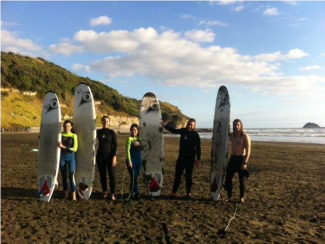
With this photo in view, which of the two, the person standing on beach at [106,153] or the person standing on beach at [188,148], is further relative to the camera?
the person standing on beach at [188,148]

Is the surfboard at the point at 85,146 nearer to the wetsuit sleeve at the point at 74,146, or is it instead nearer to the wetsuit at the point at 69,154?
the wetsuit at the point at 69,154

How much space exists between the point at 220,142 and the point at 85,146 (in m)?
3.25

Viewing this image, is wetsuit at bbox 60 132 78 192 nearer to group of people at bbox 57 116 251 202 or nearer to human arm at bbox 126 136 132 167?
group of people at bbox 57 116 251 202

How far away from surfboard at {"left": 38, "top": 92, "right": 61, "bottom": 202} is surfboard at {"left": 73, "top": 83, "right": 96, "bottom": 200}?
465 mm

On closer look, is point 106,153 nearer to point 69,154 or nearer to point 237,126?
point 69,154

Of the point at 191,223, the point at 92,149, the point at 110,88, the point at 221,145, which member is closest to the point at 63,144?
the point at 92,149

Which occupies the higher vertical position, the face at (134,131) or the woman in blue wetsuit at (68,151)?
the face at (134,131)

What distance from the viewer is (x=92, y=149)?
5.85 metres

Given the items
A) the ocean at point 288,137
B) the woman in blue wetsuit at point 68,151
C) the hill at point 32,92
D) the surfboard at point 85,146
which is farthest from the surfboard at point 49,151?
the hill at point 32,92

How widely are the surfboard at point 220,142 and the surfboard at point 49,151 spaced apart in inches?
144

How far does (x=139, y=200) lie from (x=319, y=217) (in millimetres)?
3574

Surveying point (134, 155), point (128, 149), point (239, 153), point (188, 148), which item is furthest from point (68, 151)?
point (239, 153)

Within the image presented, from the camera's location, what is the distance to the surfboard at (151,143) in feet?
20.0

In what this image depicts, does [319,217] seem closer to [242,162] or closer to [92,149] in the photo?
[242,162]
